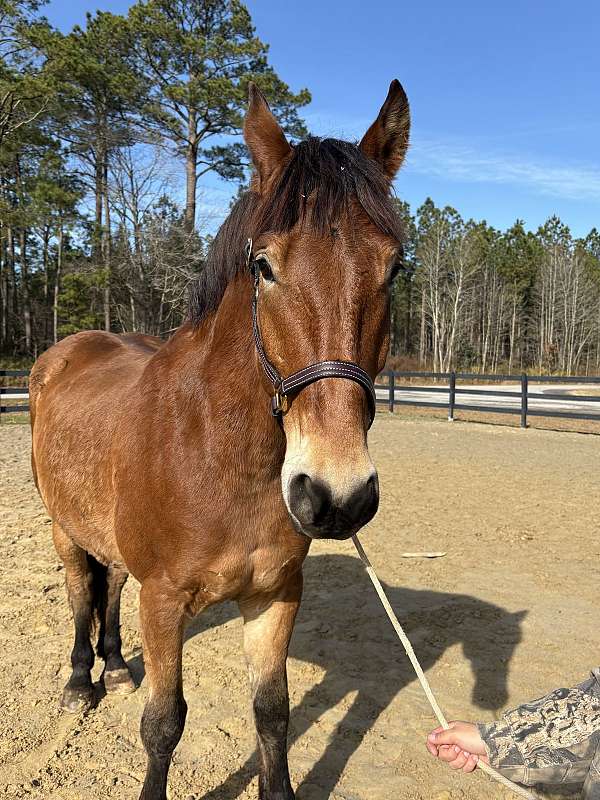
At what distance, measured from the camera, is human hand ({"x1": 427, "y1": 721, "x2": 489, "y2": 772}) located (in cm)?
176

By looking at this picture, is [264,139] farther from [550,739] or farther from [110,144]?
[110,144]

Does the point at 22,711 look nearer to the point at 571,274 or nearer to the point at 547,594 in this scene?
the point at 547,594

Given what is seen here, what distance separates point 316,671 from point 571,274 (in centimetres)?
5731

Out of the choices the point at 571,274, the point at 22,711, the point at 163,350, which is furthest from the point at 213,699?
the point at 571,274

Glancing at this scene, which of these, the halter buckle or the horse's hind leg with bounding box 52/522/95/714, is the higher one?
the halter buckle

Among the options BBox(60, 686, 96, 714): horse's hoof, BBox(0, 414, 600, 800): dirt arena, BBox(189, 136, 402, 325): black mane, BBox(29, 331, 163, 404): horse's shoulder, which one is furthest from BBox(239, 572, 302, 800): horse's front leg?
BBox(29, 331, 163, 404): horse's shoulder

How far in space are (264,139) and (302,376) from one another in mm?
865

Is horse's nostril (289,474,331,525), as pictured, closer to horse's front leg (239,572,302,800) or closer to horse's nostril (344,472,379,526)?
horse's nostril (344,472,379,526)

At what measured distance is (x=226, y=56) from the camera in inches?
790

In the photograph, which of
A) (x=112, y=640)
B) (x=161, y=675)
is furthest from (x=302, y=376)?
(x=112, y=640)

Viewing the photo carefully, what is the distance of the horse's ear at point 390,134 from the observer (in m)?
1.93

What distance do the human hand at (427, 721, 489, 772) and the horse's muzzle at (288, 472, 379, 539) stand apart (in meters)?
0.84

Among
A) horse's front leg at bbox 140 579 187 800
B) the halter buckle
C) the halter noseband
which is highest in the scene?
the halter noseband

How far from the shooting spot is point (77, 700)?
3088 mm
